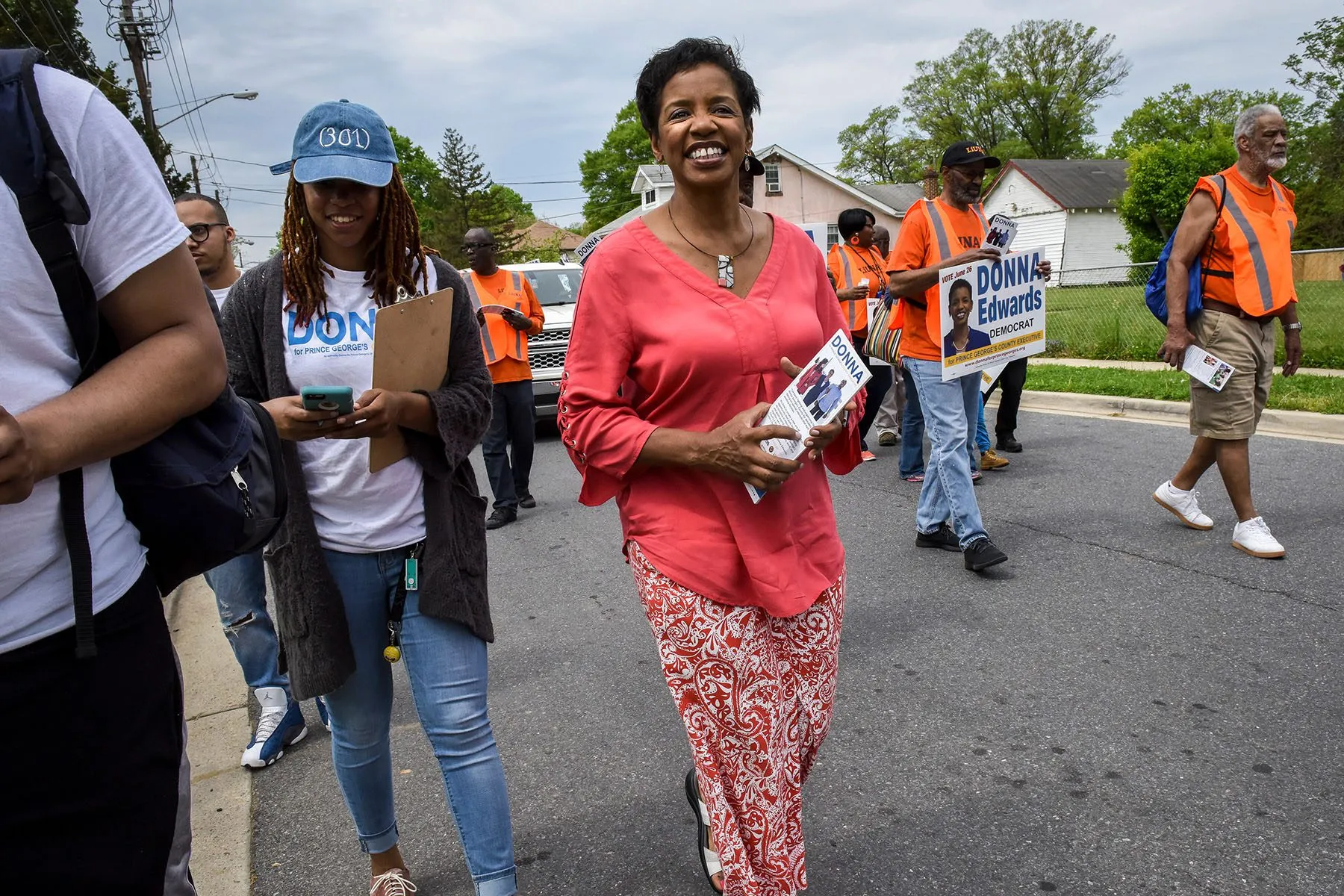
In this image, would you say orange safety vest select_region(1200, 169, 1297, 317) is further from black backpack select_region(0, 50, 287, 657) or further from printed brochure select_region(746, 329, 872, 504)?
black backpack select_region(0, 50, 287, 657)

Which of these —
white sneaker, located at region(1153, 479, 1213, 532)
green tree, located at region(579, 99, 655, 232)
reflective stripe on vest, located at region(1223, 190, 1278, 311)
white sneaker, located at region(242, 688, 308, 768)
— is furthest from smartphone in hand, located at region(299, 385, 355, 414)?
green tree, located at region(579, 99, 655, 232)

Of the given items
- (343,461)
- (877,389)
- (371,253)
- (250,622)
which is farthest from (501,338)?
(343,461)

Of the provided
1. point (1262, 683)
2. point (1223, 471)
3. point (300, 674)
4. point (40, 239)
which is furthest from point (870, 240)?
point (40, 239)

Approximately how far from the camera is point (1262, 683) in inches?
146

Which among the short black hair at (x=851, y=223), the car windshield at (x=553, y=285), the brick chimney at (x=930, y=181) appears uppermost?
the brick chimney at (x=930, y=181)

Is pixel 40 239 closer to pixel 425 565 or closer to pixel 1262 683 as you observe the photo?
pixel 425 565

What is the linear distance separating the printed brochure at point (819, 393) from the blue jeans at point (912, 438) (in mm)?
5504

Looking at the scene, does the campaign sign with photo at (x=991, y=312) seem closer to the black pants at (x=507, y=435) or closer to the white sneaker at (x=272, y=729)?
the black pants at (x=507, y=435)

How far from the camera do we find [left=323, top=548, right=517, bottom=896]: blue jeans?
7.86 feet

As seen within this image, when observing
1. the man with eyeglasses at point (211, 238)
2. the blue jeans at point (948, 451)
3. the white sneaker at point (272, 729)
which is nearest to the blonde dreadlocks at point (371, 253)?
the man with eyeglasses at point (211, 238)

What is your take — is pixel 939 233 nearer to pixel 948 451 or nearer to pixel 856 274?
pixel 948 451

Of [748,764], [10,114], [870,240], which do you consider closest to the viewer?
[10,114]

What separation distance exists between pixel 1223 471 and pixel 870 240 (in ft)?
14.3

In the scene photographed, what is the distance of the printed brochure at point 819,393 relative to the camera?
6.87 feet
